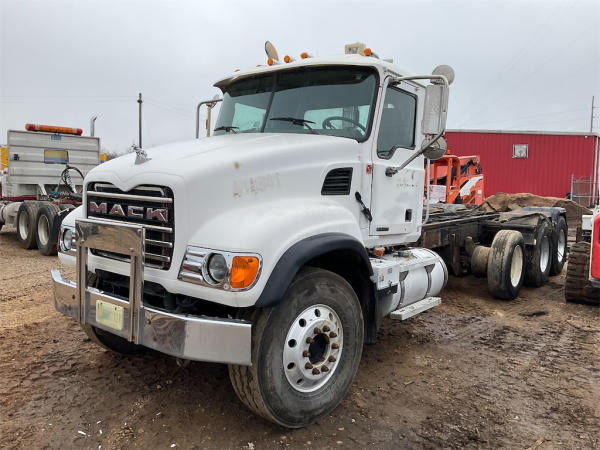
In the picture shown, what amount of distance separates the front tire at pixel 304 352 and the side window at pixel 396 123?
4.67 ft

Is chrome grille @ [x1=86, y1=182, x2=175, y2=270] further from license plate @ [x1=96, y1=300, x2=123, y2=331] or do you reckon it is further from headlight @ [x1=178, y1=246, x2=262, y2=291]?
license plate @ [x1=96, y1=300, x2=123, y2=331]

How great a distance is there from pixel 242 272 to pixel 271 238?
276 mm

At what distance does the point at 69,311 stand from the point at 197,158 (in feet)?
4.63

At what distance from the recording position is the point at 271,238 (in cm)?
285

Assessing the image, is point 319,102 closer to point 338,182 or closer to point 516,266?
point 338,182

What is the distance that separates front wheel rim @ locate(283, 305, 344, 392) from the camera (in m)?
3.08

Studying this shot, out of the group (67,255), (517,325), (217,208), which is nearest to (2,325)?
(67,255)

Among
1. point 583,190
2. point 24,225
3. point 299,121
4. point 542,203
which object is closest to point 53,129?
point 24,225

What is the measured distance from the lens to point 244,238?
2.79 m

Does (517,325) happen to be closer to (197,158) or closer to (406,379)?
(406,379)

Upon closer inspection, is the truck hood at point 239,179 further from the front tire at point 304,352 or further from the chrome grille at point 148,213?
the front tire at point 304,352

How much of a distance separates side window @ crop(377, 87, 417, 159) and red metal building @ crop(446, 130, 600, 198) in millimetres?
22970

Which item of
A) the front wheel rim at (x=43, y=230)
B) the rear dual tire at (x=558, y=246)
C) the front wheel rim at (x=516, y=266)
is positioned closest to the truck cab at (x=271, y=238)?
the front wheel rim at (x=516, y=266)

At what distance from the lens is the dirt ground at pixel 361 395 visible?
3141mm
